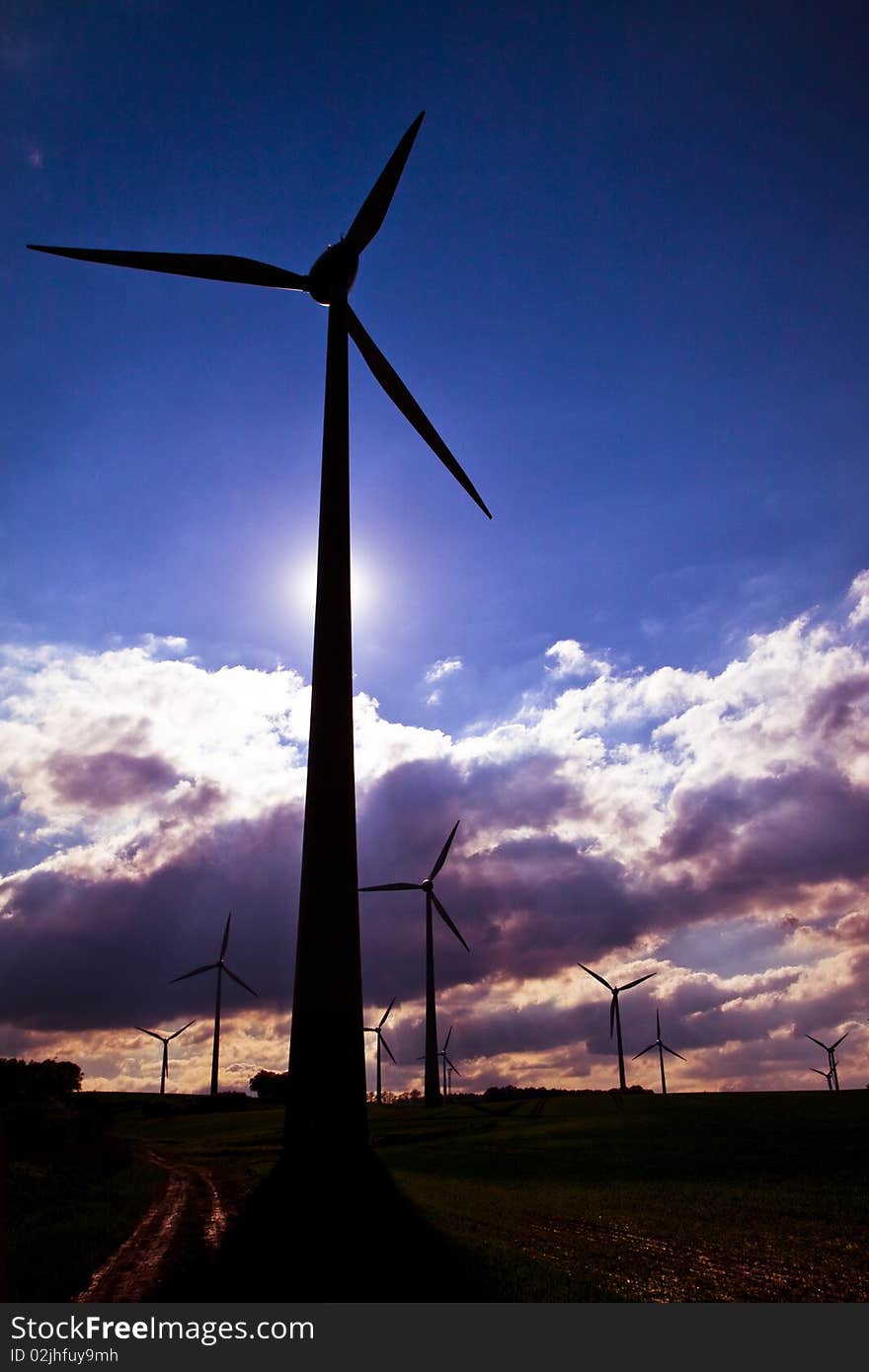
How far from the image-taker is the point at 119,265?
4219 cm

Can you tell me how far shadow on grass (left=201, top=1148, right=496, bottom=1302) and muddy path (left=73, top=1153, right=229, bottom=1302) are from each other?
1003mm

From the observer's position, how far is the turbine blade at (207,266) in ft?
136

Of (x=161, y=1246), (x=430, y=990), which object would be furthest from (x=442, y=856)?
(x=161, y=1246)

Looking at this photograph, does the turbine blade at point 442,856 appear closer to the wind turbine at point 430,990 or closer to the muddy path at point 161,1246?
the wind turbine at point 430,990

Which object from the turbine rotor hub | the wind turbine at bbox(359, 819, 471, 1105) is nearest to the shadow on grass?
the turbine rotor hub

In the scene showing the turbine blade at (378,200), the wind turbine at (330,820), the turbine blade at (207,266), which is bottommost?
the wind turbine at (330,820)

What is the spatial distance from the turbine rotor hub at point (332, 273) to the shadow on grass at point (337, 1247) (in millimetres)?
38245

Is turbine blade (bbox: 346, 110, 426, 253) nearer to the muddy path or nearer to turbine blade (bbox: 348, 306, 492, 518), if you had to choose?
turbine blade (bbox: 348, 306, 492, 518)

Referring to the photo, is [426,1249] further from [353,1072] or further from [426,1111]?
[426,1111]

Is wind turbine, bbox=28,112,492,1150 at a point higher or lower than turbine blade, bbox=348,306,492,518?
lower

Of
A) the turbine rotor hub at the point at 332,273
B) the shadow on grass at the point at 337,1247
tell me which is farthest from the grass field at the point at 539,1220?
the turbine rotor hub at the point at 332,273

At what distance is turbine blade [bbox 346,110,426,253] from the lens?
149ft

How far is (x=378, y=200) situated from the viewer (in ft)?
151
